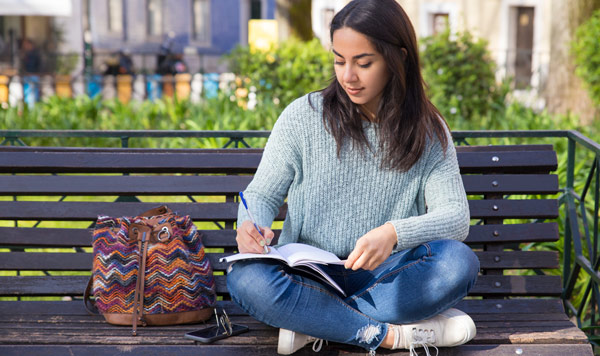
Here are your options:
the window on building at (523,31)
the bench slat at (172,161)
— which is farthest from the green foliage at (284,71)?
the window on building at (523,31)

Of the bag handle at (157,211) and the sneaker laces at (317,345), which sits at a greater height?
the bag handle at (157,211)

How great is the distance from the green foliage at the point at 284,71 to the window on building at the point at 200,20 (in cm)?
2149

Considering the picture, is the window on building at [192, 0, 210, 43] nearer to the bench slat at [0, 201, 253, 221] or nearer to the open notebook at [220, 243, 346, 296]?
the bench slat at [0, 201, 253, 221]

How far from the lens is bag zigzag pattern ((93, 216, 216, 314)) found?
278cm

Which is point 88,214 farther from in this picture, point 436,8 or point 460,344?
point 436,8

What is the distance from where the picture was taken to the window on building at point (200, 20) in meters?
28.8

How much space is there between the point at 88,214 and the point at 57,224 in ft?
6.20

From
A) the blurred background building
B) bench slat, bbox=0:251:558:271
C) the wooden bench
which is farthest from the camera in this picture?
the blurred background building

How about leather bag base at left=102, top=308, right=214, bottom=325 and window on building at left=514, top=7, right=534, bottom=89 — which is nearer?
leather bag base at left=102, top=308, right=214, bottom=325

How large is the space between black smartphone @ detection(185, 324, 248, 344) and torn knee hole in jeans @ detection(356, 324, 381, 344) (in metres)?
0.41

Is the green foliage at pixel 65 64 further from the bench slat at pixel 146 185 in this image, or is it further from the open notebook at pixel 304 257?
the open notebook at pixel 304 257

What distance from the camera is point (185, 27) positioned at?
28.3 m

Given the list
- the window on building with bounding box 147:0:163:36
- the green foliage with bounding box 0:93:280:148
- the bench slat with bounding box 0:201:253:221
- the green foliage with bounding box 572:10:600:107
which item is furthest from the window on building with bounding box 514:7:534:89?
the window on building with bounding box 147:0:163:36

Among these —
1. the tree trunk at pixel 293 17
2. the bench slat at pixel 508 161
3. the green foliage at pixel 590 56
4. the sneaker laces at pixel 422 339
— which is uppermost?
the tree trunk at pixel 293 17
